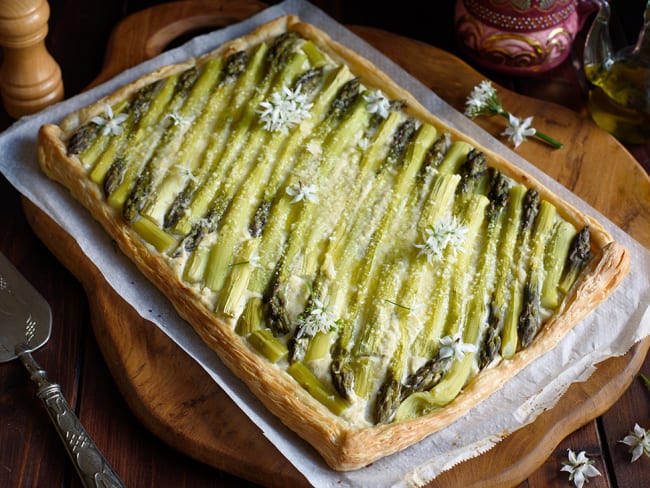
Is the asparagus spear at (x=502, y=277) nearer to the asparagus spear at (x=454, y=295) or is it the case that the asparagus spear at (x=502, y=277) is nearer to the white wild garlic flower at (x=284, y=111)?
the asparagus spear at (x=454, y=295)

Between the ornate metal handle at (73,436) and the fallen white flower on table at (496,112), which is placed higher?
the fallen white flower on table at (496,112)

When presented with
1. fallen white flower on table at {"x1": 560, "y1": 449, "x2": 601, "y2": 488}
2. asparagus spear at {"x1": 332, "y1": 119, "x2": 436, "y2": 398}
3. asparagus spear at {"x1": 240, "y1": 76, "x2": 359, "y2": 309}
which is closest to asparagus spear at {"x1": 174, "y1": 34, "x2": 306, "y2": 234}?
asparagus spear at {"x1": 240, "y1": 76, "x2": 359, "y2": 309}

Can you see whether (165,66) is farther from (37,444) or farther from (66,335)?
(37,444)

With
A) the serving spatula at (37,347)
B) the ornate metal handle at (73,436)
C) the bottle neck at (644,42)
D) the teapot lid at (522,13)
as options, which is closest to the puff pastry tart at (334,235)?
the serving spatula at (37,347)

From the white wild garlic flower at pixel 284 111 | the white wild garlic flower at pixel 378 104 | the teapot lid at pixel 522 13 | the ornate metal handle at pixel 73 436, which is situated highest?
the teapot lid at pixel 522 13

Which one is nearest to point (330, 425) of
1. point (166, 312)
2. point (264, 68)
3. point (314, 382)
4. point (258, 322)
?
point (314, 382)

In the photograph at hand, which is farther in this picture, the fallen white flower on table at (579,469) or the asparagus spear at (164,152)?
the asparagus spear at (164,152)

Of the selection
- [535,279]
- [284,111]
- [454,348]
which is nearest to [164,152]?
[284,111]
